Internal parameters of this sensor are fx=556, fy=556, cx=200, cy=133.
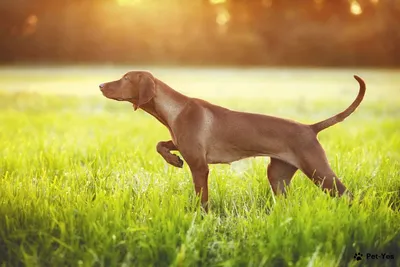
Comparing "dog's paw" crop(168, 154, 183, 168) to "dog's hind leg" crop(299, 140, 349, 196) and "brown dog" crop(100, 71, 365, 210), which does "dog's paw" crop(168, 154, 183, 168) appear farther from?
"dog's hind leg" crop(299, 140, 349, 196)

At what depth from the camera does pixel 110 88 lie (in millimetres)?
3383

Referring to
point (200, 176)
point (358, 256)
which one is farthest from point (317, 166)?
point (200, 176)

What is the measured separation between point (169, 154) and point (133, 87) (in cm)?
50

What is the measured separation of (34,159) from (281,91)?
10113mm

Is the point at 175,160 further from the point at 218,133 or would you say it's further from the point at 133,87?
the point at 133,87

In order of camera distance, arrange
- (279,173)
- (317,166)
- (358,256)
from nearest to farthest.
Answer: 1. (358,256)
2. (317,166)
3. (279,173)

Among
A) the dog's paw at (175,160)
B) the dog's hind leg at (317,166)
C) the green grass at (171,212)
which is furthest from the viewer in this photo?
the dog's paw at (175,160)

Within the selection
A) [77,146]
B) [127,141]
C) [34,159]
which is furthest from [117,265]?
[127,141]

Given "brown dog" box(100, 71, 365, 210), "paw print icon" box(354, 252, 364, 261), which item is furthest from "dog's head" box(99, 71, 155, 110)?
"paw print icon" box(354, 252, 364, 261)

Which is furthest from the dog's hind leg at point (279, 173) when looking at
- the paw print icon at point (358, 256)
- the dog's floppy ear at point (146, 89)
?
the dog's floppy ear at point (146, 89)

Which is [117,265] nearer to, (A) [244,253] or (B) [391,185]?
(A) [244,253]

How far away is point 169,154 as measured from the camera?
3.56 metres

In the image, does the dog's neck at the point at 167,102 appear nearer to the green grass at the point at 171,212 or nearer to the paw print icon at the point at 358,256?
the green grass at the point at 171,212

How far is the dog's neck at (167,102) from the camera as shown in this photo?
341 centimetres
